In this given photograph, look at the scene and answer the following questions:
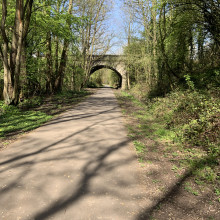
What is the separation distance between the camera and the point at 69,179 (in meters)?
3.30

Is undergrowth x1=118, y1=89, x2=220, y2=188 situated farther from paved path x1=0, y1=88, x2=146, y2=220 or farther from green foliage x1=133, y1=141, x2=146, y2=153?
paved path x1=0, y1=88, x2=146, y2=220

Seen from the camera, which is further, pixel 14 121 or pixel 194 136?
pixel 14 121

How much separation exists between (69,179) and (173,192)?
1.81m

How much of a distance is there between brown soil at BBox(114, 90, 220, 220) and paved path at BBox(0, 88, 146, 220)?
21 centimetres

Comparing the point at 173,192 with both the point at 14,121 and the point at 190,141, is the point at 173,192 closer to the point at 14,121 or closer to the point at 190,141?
the point at 190,141

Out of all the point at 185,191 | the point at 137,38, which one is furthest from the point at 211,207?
the point at 137,38

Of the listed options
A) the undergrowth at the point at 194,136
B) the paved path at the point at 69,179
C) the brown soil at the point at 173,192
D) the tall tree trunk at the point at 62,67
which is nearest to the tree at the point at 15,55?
the paved path at the point at 69,179

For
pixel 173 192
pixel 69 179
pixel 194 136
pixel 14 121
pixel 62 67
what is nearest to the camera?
pixel 173 192

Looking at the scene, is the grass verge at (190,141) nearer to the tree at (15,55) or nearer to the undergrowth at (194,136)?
the undergrowth at (194,136)

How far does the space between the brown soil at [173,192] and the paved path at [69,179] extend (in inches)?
8.2

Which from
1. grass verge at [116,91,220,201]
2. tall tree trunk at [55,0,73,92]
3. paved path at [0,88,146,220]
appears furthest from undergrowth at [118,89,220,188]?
tall tree trunk at [55,0,73,92]

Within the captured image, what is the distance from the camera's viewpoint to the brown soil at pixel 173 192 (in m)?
2.56

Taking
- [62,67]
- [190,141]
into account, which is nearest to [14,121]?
[190,141]

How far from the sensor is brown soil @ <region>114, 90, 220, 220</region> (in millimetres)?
2562
